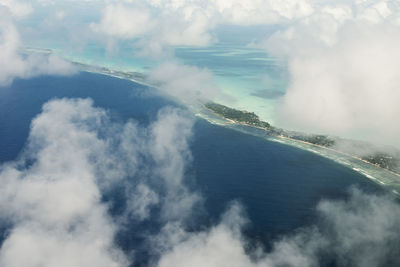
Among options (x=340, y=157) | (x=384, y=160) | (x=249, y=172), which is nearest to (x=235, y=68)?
(x=340, y=157)

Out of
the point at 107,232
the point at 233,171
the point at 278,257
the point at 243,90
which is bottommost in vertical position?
the point at 107,232

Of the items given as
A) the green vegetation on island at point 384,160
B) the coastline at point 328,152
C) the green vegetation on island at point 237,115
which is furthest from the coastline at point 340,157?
the green vegetation on island at point 237,115

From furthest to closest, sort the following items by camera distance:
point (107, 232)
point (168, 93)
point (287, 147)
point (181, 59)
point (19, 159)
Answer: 1. point (181, 59)
2. point (168, 93)
3. point (287, 147)
4. point (19, 159)
5. point (107, 232)

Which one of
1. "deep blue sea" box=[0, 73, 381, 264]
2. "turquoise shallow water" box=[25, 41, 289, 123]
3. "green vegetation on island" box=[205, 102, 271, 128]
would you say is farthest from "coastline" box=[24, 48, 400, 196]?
"turquoise shallow water" box=[25, 41, 289, 123]

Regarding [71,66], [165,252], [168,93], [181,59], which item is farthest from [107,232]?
[181,59]

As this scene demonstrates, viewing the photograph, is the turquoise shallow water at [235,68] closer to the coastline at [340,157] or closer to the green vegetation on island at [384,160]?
the coastline at [340,157]

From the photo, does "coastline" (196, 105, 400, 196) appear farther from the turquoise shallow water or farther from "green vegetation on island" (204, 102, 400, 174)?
the turquoise shallow water

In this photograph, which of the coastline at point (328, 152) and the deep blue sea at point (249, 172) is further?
the coastline at point (328, 152)

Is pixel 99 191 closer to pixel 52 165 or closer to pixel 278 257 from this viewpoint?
pixel 52 165

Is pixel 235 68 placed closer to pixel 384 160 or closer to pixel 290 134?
pixel 290 134
